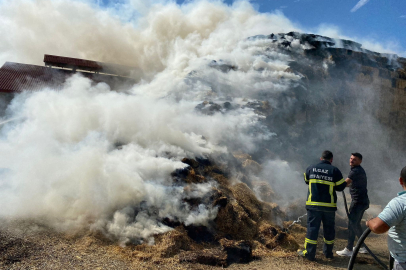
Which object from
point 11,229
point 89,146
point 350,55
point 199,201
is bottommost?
point 11,229

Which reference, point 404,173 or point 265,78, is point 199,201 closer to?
point 404,173

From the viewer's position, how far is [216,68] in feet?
43.6

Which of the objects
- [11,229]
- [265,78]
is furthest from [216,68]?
[11,229]

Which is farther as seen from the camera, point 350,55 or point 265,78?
point 350,55

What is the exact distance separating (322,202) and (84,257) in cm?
377

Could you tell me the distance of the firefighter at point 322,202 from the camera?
4.48m

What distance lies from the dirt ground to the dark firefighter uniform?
31cm

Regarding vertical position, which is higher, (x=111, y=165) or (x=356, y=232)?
(x=111, y=165)

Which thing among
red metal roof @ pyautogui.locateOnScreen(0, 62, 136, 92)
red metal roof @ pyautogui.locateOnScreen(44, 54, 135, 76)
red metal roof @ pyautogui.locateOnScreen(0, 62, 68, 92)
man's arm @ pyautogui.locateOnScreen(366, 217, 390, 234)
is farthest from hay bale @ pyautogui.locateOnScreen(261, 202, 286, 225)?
red metal roof @ pyautogui.locateOnScreen(44, 54, 135, 76)

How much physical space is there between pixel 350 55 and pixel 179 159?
13.3m

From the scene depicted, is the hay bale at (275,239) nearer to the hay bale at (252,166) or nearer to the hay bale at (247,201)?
the hay bale at (247,201)

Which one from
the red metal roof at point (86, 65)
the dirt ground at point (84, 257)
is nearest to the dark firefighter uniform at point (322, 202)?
the dirt ground at point (84, 257)

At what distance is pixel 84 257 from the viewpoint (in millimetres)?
3779

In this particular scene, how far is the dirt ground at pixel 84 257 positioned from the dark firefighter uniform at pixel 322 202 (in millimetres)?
313
